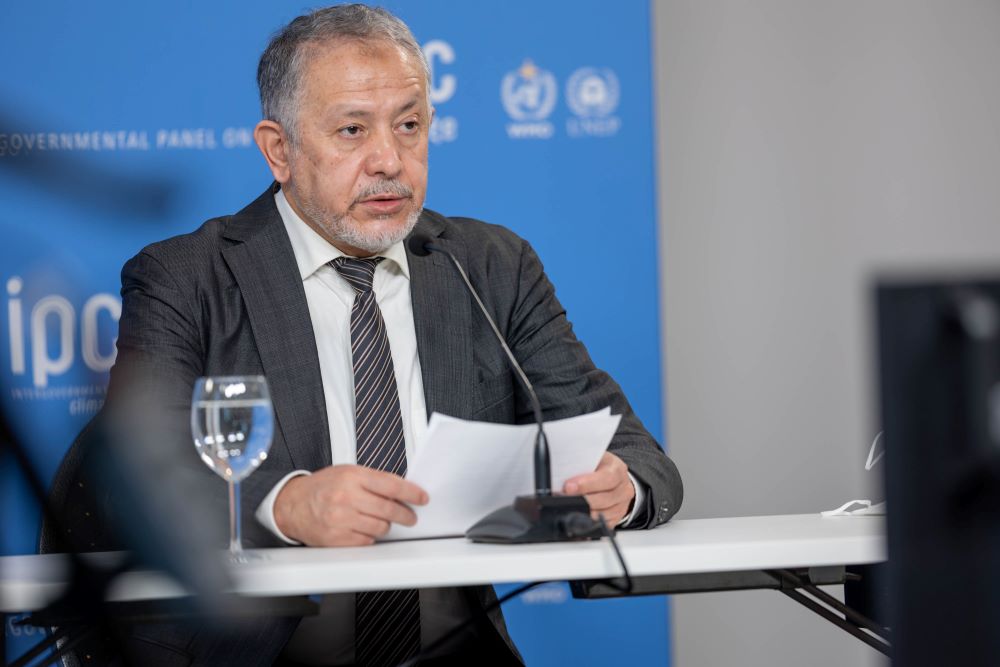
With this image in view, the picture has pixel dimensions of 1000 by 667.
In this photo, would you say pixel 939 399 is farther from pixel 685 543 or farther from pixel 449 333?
pixel 449 333

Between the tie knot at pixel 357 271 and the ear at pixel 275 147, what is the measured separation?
0.83 ft

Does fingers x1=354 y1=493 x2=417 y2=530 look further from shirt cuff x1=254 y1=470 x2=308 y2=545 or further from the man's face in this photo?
the man's face

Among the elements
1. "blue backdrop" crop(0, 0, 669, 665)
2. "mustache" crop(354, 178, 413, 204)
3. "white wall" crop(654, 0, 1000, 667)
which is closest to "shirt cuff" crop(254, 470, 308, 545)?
"mustache" crop(354, 178, 413, 204)

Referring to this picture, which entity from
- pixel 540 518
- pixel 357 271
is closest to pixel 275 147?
pixel 357 271

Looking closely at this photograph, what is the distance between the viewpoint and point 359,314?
2082 mm

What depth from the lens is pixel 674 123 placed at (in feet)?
12.3

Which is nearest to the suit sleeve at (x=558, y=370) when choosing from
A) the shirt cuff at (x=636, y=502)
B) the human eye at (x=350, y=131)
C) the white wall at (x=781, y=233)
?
the shirt cuff at (x=636, y=502)

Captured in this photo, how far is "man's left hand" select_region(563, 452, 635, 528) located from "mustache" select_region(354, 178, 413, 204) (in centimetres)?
75

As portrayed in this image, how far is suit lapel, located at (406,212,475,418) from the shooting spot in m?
2.07

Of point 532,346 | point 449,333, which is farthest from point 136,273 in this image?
point 532,346

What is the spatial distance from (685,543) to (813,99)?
9.18ft

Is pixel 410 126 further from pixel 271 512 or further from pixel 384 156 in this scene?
pixel 271 512

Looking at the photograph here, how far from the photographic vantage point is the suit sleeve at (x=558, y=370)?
6.40 feet

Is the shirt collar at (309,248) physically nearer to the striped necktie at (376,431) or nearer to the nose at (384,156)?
the striped necktie at (376,431)
